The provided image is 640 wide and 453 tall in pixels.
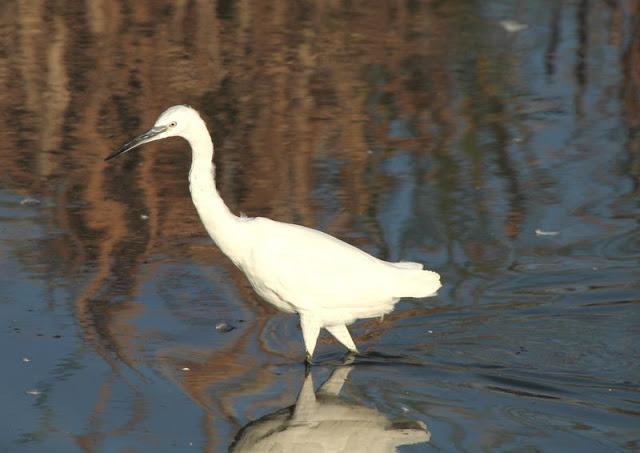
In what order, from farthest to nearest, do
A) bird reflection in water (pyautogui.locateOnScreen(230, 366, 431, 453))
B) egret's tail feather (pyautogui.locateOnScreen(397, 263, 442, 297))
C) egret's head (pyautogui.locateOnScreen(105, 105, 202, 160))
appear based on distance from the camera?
egret's tail feather (pyautogui.locateOnScreen(397, 263, 442, 297)) → egret's head (pyautogui.locateOnScreen(105, 105, 202, 160)) → bird reflection in water (pyautogui.locateOnScreen(230, 366, 431, 453))

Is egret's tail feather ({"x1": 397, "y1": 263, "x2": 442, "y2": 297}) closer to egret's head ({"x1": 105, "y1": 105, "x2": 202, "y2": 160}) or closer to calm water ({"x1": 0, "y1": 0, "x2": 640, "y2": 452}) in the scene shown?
calm water ({"x1": 0, "y1": 0, "x2": 640, "y2": 452})

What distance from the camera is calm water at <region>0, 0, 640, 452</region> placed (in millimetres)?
5477

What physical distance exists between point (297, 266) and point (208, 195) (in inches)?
19.9

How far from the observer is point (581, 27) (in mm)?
11508

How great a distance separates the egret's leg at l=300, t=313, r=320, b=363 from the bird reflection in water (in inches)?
10.1

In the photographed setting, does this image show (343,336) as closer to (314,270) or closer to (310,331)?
(310,331)

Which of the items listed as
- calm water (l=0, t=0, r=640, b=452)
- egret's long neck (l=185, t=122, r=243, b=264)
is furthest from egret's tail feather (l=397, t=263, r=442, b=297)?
egret's long neck (l=185, t=122, r=243, b=264)

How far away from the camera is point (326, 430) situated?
5.42 meters

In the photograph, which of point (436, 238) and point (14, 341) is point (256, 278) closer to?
point (14, 341)

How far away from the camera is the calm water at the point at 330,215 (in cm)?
548

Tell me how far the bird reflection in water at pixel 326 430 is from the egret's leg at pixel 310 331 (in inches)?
10.1

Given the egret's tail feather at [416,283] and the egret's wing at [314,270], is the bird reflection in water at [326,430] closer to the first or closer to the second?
the egret's wing at [314,270]

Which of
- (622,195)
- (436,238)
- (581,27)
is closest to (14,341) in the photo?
(436,238)

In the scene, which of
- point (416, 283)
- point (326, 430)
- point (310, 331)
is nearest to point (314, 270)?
point (310, 331)
